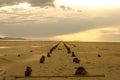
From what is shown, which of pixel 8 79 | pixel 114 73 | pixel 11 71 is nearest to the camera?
pixel 8 79

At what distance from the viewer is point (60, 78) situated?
15.1 m

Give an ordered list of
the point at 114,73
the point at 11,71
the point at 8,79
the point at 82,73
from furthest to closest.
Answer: the point at 11,71 → the point at 114,73 → the point at 82,73 → the point at 8,79

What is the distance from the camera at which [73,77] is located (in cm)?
1541

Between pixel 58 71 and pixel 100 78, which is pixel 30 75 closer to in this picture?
pixel 58 71

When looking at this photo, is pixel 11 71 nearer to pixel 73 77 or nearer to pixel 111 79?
pixel 73 77

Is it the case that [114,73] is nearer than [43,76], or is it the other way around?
[43,76]

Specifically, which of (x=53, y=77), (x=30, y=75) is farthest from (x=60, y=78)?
(x=30, y=75)

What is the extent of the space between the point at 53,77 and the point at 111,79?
2.60 metres

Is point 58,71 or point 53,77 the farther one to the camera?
point 58,71

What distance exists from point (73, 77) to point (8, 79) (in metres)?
2.93

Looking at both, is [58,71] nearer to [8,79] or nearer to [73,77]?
[73,77]

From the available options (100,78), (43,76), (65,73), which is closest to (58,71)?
(65,73)

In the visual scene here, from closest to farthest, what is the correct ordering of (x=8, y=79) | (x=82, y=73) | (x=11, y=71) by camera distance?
(x=8, y=79) < (x=82, y=73) < (x=11, y=71)

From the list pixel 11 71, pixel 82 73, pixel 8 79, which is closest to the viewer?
pixel 8 79
